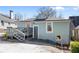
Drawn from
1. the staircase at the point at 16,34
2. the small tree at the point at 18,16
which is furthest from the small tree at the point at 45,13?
the staircase at the point at 16,34

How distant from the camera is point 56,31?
1562 centimetres

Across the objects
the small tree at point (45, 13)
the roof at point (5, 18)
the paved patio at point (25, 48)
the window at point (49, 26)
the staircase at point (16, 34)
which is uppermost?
the small tree at point (45, 13)

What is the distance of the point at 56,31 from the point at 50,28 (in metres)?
0.10

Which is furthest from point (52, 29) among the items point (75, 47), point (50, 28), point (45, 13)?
point (75, 47)

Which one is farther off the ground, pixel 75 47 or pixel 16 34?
pixel 16 34

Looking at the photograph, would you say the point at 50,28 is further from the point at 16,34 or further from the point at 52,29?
the point at 16,34

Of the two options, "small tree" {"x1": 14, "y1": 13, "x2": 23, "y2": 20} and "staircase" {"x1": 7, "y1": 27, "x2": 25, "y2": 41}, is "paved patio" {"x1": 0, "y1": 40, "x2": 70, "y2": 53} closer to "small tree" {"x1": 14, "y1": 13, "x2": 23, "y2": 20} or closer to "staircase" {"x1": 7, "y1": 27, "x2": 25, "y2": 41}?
"staircase" {"x1": 7, "y1": 27, "x2": 25, "y2": 41}

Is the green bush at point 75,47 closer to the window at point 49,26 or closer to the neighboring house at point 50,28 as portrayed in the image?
the neighboring house at point 50,28

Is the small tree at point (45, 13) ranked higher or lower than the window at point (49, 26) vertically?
higher

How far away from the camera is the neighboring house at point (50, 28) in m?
15.6

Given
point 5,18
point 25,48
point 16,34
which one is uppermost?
point 5,18

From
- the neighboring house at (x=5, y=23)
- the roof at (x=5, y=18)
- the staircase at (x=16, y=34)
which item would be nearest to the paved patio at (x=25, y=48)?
the staircase at (x=16, y=34)

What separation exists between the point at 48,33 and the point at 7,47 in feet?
2.14

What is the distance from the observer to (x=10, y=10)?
51.2 feet
